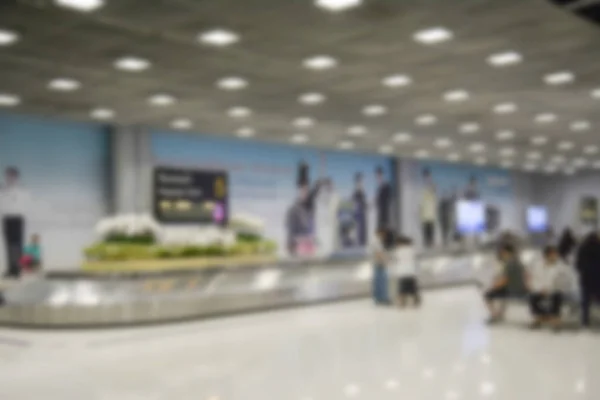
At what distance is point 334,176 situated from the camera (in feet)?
102

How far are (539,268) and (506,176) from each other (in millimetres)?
31543

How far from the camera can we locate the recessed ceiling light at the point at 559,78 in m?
14.7

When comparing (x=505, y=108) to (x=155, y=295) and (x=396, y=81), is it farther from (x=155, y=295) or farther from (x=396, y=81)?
(x=155, y=295)

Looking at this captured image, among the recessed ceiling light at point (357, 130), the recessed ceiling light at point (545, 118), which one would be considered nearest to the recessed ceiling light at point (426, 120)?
the recessed ceiling light at point (357, 130)

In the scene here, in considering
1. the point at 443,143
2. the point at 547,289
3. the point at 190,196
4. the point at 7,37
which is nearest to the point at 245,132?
the point at 190,196

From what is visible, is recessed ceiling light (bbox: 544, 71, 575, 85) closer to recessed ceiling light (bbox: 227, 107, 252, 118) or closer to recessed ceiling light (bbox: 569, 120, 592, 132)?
recessed ceiling light (bbox: 569, 120, 592, 132)

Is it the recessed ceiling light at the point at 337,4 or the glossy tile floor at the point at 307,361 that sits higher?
the recessed ceiling light at the point at 337,4

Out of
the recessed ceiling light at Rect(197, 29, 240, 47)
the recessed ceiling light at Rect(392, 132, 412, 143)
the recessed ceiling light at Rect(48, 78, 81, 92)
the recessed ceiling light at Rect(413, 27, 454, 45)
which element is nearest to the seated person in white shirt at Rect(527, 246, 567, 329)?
the recessed ceiling light at Rect(413, 27, 454, 45)

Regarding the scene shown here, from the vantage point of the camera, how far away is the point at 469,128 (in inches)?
906

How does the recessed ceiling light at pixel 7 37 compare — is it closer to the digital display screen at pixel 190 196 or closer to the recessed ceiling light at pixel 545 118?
the digital display screen at pixel 190 196

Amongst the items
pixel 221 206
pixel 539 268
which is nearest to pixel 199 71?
pixel 539 268

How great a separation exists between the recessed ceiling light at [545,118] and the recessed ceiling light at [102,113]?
11729 mm

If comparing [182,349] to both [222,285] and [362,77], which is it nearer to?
[222,285]

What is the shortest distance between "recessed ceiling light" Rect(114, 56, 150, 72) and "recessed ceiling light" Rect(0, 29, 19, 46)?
1.98m
